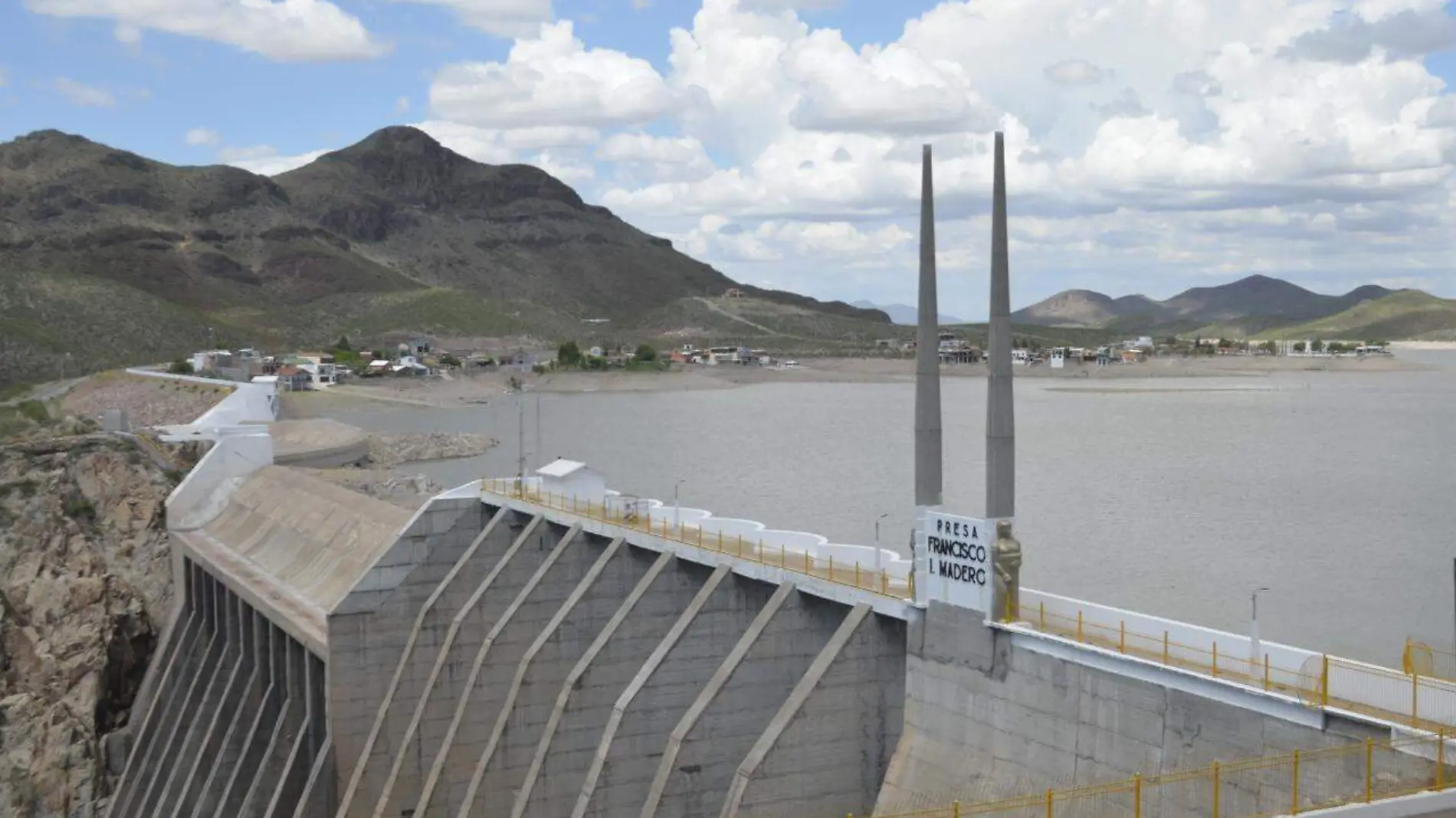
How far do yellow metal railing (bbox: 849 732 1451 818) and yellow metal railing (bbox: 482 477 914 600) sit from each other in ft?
19.1

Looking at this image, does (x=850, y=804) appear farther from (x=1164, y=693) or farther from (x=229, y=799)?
(x=229, y=799)

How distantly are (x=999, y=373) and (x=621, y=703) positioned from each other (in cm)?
858

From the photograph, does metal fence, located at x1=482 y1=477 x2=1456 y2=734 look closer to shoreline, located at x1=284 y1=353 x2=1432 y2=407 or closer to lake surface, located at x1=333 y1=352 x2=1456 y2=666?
Answer: lake surface, located at x1=333 y1=352 x2=1456 y2=666

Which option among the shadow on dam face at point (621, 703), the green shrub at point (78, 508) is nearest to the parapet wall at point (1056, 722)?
the shadow on dam face at point (621, 703)

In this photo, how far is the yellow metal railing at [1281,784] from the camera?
1420 cm

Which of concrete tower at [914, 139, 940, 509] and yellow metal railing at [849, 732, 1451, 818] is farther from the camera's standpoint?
concrete tower at [914, 139, 940, 509]

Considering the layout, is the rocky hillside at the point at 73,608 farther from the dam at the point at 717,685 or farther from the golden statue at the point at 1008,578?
the golden statue at the point at 1008,578

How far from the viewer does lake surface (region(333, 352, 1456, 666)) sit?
40.3 metres

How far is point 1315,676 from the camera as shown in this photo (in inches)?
640

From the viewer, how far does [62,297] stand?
157250 millimetres

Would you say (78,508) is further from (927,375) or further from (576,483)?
(927,375)

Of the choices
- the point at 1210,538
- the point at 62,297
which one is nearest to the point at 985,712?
the point at 1210,538

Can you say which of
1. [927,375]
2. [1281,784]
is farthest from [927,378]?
[1281,784]

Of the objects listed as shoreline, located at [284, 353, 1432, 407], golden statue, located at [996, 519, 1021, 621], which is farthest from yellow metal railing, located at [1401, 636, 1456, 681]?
shoreline, located at [284, 353, 1432, 407]
